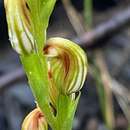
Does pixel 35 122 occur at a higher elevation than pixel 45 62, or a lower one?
lower

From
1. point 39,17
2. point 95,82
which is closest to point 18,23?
point 39,17

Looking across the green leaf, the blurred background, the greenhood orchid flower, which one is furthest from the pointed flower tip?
the blurred background

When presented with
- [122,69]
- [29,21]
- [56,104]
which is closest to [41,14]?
[29,21]

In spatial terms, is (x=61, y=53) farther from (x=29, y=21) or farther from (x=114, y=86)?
(x=114, y=86)

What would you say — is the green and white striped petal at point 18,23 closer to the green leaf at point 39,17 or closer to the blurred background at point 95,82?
the green leaf at point 39,17

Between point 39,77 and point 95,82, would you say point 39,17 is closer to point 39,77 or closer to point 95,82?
point 39,77

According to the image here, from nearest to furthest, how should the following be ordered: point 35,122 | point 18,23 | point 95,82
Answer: point 18,23, point 35,122, point 95,82
